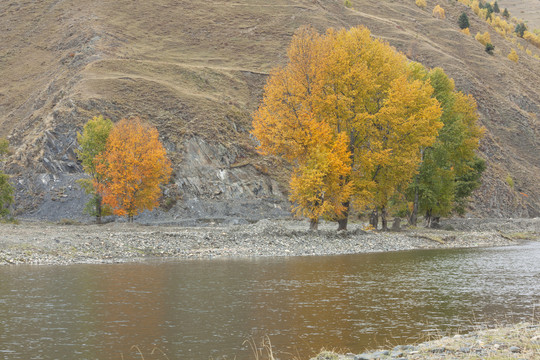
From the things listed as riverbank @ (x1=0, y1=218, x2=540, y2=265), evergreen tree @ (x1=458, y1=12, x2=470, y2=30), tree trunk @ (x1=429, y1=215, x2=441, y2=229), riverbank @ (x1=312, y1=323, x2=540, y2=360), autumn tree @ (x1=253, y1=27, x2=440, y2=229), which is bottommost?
tree trunk @ (x1=429, y1=215, x2=441, y2=229)

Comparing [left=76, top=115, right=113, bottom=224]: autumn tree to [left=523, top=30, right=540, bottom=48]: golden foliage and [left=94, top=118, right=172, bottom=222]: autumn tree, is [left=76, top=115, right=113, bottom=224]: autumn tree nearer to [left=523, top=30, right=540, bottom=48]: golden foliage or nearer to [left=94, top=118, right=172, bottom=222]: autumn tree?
[left=94, top=118, right=172, bottom=222]: autumn tree

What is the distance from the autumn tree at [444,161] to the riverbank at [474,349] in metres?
43.0

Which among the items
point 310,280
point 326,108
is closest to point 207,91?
point 326,108

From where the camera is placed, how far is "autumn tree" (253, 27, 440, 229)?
46.0 metres

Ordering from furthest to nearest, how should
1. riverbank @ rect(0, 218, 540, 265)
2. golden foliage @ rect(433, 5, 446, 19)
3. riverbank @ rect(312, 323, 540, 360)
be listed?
A: golden foliage @ rect(433, 5, 446, 19) < riverbank @ rect(0, 218, 540, 265) < riverbank @ rect(312, 323, 540, 360)

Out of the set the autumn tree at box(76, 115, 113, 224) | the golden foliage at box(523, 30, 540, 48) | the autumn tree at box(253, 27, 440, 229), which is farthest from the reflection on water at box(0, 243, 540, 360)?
→ the golden foliage at box(523, 30, 540, 48)

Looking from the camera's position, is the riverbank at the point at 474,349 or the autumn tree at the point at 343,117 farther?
the autumn tree at the point at 343,117

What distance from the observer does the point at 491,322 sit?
18.0 metres

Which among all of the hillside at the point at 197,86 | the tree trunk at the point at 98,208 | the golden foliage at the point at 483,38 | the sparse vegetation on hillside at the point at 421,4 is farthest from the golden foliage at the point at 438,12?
the tree trunk at the point at 98,208

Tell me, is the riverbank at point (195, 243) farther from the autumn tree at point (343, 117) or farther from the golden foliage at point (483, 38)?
the golden foliage at point (483, 38)

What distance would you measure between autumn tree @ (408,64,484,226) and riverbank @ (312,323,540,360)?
43008 millimetres

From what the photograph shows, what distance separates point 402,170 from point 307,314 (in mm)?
32078

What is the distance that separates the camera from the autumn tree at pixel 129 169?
181ft

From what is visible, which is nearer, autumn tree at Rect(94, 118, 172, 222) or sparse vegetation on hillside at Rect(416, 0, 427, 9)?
autumn tree at Rect(94, 118, 172, 222)
